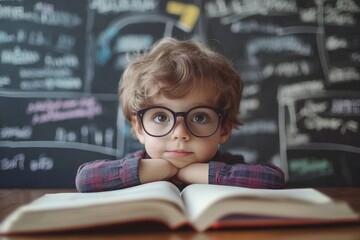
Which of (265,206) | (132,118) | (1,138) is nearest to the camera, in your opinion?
(265,206)

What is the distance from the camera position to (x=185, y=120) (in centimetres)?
92

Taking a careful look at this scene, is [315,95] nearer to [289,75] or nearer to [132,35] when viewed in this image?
[289,75]

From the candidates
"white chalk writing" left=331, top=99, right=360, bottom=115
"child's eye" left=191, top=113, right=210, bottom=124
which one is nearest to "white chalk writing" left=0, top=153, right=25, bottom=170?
"child's eye" left=191, top=113, right=210, bottom=124

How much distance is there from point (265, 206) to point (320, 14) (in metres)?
1.74

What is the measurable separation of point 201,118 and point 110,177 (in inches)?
10.7

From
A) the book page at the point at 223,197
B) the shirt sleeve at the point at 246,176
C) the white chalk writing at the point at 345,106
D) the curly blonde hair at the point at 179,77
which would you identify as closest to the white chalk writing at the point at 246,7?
the white chalk writing at the point at 345,106

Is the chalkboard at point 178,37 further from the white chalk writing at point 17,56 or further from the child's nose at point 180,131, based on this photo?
the child's nose at point 180,131

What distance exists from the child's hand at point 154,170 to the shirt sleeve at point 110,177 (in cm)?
1

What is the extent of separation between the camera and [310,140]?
196 cm

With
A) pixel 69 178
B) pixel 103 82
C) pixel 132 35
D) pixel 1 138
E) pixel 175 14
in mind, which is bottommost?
pixel 69 178

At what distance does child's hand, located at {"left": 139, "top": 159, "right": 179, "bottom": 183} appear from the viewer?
2.95 feet

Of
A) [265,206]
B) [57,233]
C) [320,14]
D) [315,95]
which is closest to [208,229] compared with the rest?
[265,206]

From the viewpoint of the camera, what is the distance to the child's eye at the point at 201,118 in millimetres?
934

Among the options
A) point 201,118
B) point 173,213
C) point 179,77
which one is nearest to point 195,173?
point 201,118
